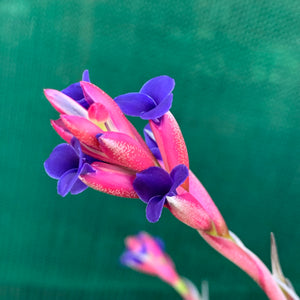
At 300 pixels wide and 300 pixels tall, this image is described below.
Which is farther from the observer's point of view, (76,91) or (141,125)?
(141,125)

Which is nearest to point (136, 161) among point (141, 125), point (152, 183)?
point (152, 183)

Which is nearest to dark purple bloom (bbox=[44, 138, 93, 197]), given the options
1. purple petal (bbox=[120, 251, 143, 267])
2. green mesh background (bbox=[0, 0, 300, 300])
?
green mesh background (bbox=[0, 0, 300, 300])

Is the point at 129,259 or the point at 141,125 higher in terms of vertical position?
the point at 141,125

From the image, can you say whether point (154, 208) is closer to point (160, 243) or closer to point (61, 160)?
point (61, 160)

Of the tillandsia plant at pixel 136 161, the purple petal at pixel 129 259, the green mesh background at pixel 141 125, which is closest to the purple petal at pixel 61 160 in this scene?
the tillandsia plant at pixel 136 161

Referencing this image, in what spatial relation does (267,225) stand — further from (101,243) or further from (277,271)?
(277,271)

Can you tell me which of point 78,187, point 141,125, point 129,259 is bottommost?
point 129,259
